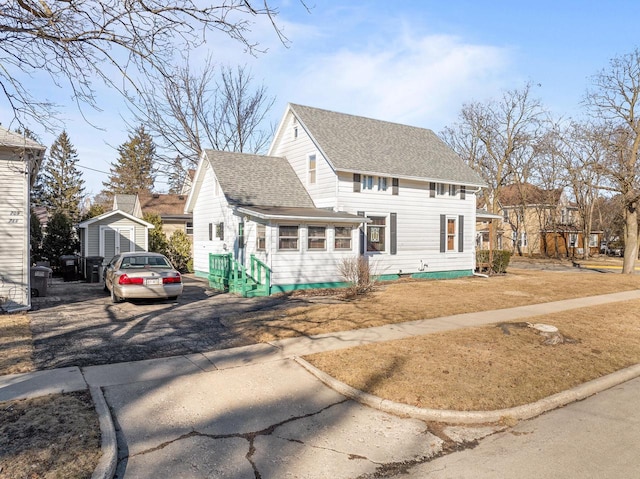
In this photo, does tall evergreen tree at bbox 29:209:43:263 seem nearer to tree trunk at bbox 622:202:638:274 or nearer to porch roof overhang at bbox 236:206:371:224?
porch roof overhang at bbox 236:206:371:224

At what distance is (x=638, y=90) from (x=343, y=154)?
17.5m

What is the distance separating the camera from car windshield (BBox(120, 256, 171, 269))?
13141mm

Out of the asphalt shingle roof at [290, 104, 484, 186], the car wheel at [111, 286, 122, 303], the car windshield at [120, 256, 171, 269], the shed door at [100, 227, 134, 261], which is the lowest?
the car wheel at [111, 286, 122, 303]

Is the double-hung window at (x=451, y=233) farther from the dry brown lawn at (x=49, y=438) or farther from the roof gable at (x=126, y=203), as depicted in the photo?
the roof gable at (x=126, y=203)

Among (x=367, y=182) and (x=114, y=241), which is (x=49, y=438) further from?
(x=114, y=241)

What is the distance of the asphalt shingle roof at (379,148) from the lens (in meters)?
18.8

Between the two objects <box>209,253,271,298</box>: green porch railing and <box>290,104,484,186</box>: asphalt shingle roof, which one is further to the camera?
<box>290,104,484,186</box>: asphalt shingle roof

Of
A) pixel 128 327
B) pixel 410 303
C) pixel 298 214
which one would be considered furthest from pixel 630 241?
pixel 128 327

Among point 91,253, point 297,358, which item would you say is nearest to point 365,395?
point 297,358

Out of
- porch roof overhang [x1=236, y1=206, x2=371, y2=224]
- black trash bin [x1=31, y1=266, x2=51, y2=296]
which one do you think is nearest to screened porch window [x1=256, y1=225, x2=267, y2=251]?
porch roof overhang [x1=236, y1=206, x2=371, y2=224]

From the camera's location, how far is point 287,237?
15820mm

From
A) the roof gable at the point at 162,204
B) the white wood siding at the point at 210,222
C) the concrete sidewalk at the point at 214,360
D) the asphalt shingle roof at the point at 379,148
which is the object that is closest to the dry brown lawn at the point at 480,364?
the concrete sidewalk at the point at 214,360

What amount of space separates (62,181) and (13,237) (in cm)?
4907

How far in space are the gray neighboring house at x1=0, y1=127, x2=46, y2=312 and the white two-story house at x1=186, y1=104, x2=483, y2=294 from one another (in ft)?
20.0
